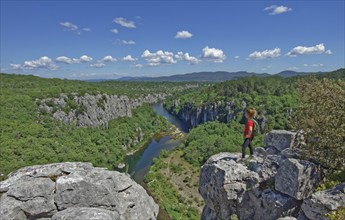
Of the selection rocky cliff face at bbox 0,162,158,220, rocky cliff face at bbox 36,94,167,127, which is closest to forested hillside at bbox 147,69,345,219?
rocky cliff face at bbox 0,162,158,220

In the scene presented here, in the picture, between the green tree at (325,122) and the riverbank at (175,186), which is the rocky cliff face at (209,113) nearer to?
the riverbank at (175,186)

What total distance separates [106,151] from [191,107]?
76.6m

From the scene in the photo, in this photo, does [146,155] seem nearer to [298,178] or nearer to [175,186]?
[175,186]

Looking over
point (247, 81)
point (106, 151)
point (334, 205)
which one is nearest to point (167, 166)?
point (106, 151)

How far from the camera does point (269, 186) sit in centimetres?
1630

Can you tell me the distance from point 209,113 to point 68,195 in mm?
123933

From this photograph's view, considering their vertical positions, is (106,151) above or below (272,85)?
below

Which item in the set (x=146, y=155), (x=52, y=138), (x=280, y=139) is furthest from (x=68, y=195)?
(x=146, y=155)

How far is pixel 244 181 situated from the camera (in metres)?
17.2

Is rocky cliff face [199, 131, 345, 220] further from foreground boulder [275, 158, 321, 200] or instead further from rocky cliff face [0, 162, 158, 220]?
rocky cliff face [0, 162, 158, 220]

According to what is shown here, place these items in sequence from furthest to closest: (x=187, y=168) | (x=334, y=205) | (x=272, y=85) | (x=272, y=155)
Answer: (x=272, y=85)
(x=187, y=168)
(x=272, y=155)
(x=334, y=205)

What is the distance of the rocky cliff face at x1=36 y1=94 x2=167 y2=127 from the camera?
298 ft

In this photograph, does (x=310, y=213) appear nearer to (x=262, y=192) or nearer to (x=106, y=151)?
(x=262, y=192)

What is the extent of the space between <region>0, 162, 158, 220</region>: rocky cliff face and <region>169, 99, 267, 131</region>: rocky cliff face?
85995 millimetres
